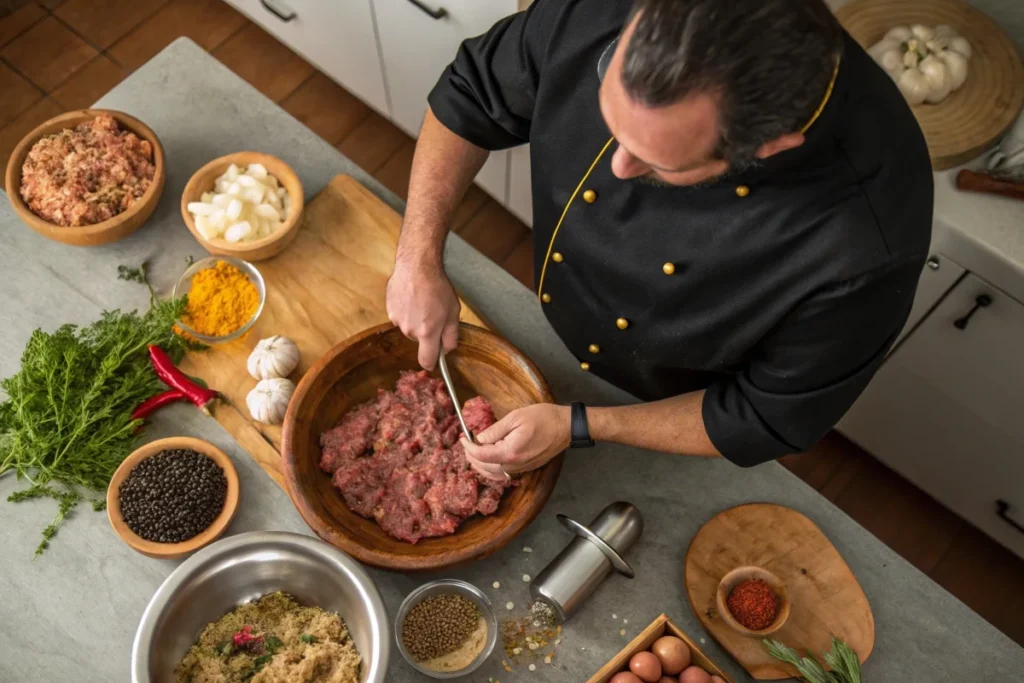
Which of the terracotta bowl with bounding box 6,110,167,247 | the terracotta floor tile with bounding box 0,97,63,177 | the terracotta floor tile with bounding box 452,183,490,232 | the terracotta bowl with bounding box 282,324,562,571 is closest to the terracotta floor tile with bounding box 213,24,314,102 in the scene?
the terracotta floor tile with bounding box 0,97,63,177

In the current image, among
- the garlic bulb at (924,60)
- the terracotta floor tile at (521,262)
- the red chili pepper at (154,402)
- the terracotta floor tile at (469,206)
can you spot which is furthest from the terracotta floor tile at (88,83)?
the garlic bulb at (924,60)

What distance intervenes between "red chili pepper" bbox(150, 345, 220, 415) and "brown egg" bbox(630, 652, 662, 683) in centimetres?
85

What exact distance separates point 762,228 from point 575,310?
403mm

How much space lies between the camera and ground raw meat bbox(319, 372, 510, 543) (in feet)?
4.79

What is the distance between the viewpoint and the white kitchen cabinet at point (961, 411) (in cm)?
195

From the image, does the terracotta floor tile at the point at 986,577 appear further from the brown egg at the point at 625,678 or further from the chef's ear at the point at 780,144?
the chef's ear at the point at 780,144

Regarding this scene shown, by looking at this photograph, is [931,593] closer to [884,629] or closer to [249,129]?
[884,629]

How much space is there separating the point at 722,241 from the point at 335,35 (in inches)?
70.2

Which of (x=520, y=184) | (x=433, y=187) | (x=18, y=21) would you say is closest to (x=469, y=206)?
(x=520, y=184)

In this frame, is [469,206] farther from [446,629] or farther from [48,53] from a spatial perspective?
[446,629]

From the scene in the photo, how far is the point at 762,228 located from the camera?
120 cm

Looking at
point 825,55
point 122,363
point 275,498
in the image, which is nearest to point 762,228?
point 825,55

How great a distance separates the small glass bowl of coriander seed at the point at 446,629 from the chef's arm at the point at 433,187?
0.57 meters

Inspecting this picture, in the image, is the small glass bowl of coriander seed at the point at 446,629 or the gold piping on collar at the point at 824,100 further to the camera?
the small glass bowl of coriander seed at the point at 446,629
